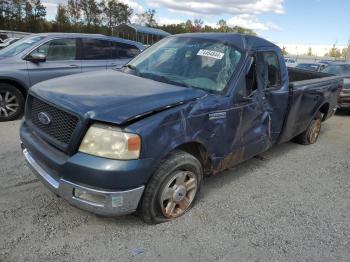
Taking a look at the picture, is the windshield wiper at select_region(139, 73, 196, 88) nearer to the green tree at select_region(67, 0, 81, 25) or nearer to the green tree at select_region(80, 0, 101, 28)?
the green tree at select_region(67, 0, 81, 25)

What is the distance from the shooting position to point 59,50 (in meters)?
7.27

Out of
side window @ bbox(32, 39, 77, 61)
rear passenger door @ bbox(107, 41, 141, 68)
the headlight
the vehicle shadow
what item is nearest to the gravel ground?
the headlight

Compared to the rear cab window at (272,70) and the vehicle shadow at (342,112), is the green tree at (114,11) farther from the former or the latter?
the rear cab window at (272,70)

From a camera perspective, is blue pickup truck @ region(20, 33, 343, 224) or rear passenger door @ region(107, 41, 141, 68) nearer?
blue pickup truck @ region(20, 33, 343, 224)

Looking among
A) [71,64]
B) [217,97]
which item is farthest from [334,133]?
[71,64]

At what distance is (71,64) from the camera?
24.3 feet

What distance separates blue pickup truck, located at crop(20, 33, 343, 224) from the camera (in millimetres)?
2799

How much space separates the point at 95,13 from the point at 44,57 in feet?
183

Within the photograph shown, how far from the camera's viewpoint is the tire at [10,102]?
6.59m

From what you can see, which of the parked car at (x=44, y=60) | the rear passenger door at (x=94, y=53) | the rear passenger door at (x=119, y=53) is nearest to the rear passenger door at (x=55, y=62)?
the parked car at (x=44, y=60)

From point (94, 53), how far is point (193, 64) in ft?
14.7

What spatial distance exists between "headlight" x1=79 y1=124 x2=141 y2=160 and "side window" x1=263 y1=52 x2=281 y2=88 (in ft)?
7.74

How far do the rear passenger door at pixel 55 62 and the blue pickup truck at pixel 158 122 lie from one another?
10.4ft

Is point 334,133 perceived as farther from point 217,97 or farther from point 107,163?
point 107,163
